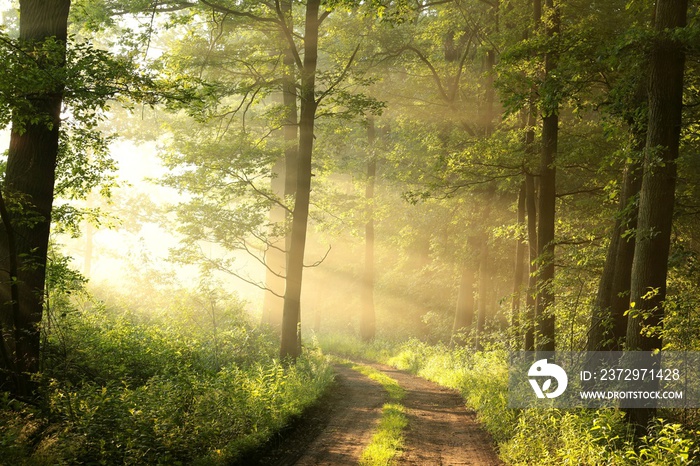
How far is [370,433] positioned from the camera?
37.7ft

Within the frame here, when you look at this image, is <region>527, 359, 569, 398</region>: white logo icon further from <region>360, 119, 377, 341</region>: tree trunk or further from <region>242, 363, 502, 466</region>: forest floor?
<region>360, 119, 377, 341</region>: tree trunk

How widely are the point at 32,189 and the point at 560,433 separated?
9726 mm

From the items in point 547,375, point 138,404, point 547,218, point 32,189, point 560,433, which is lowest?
point 560,433

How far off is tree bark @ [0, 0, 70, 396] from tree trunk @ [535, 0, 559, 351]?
11.2 meters

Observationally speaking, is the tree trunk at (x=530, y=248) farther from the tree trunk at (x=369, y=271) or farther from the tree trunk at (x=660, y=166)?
the tree trunk at (x=369, y=271)

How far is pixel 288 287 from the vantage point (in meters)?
16.6

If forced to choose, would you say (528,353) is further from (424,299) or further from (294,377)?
(424,299)

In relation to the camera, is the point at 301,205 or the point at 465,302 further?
the point at 465,302

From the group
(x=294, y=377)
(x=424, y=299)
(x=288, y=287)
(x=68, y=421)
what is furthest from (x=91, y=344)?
(x=424, y=299)

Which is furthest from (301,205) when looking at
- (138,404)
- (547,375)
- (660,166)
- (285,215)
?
(660,166)

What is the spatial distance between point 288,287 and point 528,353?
7090 millimetres

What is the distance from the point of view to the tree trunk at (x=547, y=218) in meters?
14.6

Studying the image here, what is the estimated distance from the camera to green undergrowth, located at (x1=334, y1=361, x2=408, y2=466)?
31.4 feet

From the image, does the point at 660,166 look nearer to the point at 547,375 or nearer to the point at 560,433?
the point at 560,433
